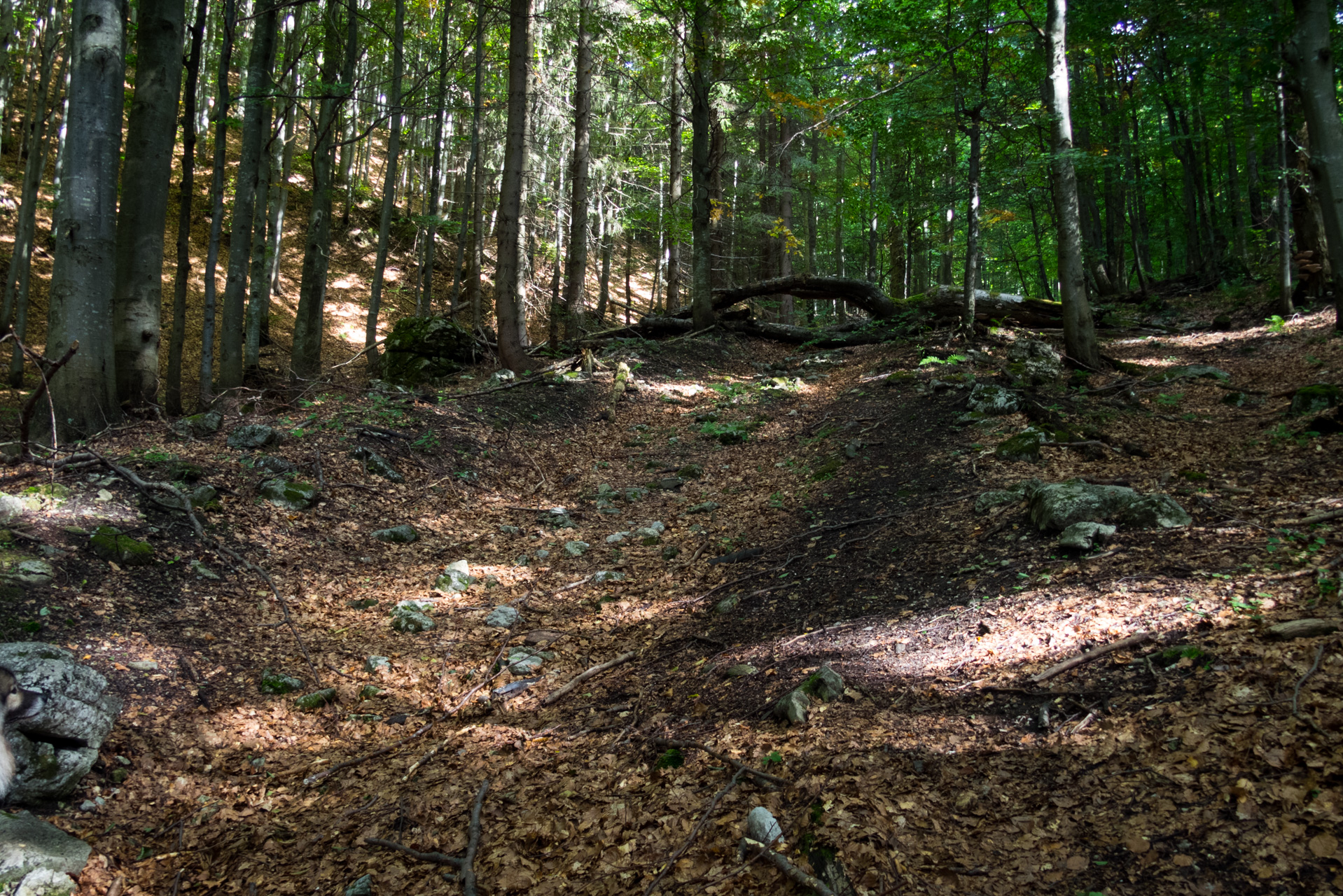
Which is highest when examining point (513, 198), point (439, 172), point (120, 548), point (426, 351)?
point (439, 172)

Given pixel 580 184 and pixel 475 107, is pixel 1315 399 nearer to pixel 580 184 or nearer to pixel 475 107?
pixel 580 184

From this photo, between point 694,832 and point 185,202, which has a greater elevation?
point 185,202

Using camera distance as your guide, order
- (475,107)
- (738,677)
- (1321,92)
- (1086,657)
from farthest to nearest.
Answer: (475,107)
(1321,92)
(738,677)
(1086,657)

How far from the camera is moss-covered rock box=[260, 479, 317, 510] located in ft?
19.6

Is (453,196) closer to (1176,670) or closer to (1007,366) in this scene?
(1007,366)

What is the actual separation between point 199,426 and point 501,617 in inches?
171

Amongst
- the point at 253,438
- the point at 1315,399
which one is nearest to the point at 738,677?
the point at 253,438

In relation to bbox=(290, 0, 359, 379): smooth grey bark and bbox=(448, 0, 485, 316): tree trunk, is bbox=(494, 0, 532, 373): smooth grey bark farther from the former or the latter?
bbox=(290, 0, 359, 379): smooth grey bark

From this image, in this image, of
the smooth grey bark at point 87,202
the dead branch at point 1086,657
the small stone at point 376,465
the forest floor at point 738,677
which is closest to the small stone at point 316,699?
the forest floor at point 738,677

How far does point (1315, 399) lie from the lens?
237 inches

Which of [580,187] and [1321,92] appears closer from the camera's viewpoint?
[1321,92]

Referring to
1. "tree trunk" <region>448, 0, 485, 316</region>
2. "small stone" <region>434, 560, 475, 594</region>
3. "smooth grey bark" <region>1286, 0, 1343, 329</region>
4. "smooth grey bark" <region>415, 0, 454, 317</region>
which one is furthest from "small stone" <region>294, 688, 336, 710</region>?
"smooth grey bark" <region>1286, 0, 1343, 329</region>

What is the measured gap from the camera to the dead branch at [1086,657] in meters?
2.96

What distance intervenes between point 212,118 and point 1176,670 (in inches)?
452
